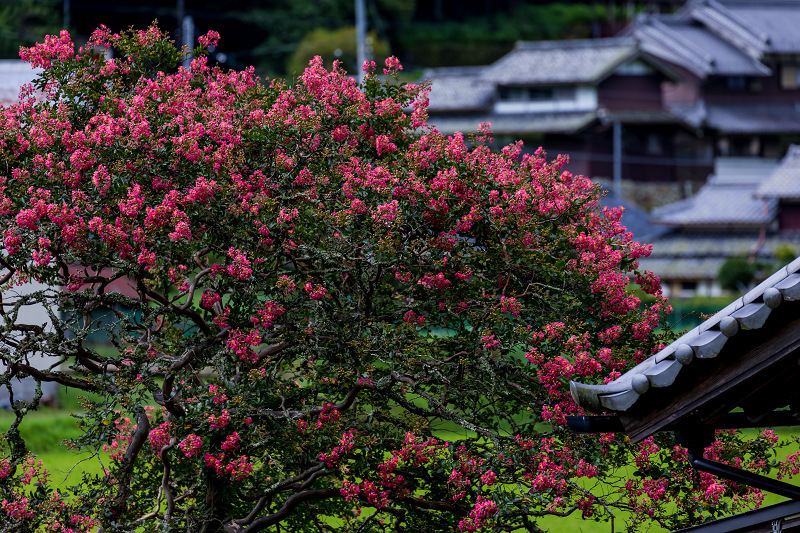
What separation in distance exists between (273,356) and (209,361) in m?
0.56

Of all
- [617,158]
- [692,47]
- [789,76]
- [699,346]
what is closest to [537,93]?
[617,158]

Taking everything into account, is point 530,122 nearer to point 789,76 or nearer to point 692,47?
point 692,47

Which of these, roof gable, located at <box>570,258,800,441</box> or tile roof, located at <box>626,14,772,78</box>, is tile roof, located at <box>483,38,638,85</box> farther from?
roof gable, located at <box>570,258,800,441</box>

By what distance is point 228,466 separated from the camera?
21.6ft

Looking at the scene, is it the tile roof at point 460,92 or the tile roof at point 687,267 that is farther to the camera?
the tile roof at point 460,92

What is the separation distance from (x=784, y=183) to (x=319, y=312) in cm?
3341

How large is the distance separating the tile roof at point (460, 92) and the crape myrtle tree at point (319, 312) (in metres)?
39.6

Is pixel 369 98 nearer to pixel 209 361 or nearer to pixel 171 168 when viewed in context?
pixel 171 168

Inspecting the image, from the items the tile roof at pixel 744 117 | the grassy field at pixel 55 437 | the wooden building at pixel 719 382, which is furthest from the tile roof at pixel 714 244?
the wooden building at pixel 719 382

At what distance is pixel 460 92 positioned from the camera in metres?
48.0

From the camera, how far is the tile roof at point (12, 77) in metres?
17.3

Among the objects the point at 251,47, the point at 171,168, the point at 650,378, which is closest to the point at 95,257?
the point at 171,168

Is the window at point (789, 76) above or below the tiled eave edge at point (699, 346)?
below

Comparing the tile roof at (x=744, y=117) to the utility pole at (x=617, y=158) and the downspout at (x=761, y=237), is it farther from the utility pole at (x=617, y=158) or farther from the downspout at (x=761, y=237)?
the downspout at (x=761, y=237)
